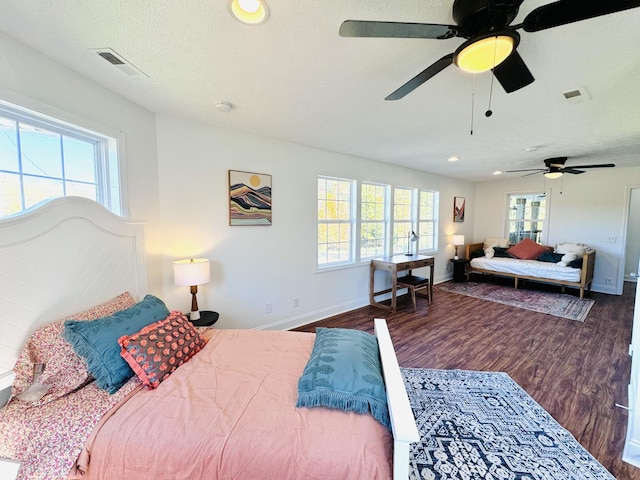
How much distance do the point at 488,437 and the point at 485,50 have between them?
233 centimetres

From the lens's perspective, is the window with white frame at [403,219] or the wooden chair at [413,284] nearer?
the wooden chair at [413,284]

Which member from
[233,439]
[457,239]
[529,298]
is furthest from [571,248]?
[233,439]

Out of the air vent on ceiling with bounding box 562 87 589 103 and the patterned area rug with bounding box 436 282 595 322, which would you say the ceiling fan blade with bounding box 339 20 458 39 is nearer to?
the air vent on ceiling with bounding box 562 87 589 103

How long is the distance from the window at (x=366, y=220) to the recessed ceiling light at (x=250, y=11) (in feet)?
8.38

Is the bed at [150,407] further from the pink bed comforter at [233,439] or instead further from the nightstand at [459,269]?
the nightstand at [459,269]

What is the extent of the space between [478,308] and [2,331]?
5338 mm

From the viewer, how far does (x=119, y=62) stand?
1.64m

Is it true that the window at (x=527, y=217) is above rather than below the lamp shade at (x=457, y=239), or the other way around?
above

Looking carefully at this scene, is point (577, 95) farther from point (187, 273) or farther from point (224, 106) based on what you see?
point (187, 273)

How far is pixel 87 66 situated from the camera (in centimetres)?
170

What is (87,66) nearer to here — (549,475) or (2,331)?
(2,331)

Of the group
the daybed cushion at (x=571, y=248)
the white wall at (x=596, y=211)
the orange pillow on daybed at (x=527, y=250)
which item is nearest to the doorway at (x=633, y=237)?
the white wall at (x=596, y=211)

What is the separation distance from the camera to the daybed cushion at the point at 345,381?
1.21 meters

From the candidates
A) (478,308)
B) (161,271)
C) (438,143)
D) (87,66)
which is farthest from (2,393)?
(478,308)
